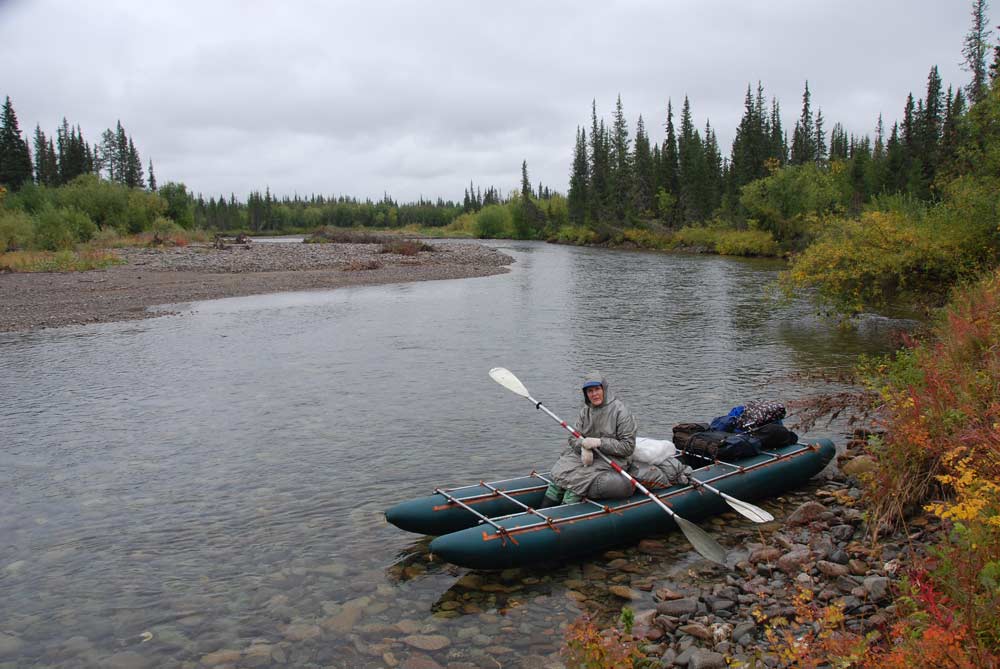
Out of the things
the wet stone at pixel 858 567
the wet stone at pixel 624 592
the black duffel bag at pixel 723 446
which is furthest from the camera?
the black duffel bag at pixel 723 446

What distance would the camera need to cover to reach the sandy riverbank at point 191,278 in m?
23.1

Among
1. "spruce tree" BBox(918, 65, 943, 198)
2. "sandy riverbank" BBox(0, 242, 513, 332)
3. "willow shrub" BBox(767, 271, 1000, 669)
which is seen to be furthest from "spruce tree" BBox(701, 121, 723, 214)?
"willow shrub" BBox(767, 271, 1000, 669)

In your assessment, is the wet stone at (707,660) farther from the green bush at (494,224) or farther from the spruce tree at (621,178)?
the green bush at (494,224)

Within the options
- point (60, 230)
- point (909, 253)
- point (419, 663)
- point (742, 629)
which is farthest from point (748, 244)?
point (419, 663)

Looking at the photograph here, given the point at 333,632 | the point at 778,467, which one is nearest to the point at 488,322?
the point at 778,467

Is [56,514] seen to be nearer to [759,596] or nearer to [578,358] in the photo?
[759,596]

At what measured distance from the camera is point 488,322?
21.7 meters

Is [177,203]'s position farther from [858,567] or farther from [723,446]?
[858,567]

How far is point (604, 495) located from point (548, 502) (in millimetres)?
658

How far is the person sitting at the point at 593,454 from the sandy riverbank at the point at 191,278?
1893 cm

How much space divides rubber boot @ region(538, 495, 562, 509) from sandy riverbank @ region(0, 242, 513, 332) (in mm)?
18800

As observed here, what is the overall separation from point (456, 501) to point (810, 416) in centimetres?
624

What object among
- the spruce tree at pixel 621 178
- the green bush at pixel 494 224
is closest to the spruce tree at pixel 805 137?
the spruce tree at pixel 621 178

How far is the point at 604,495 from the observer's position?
715 cm
